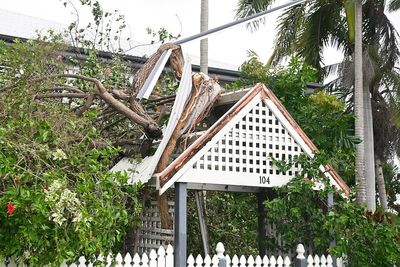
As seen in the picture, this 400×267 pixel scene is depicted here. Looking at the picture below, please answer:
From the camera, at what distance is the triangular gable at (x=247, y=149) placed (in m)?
8.42

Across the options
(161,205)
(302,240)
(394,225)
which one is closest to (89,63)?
(161,205)

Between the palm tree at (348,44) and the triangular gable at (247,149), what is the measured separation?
1155 centimetres

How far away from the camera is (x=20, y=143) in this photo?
7117mm

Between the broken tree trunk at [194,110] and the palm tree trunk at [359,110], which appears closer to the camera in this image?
the broken tree trunk at [194,110]

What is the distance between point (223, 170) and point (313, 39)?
14.4 metres

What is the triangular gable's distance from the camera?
27.6ft

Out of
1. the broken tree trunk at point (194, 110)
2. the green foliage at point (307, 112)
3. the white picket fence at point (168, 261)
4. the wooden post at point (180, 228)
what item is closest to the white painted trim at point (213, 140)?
the wooden post at point (180, 228)

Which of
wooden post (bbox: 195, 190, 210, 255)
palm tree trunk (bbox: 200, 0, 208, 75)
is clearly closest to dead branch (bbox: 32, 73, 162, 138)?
wooden post (bbox: 195, 190, 210, 255)

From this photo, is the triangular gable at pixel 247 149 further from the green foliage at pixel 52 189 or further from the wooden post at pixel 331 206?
the green foliage at pixel 52 189

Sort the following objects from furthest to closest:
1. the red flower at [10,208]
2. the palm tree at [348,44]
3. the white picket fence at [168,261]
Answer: the palm tree at [348,44]
the white picket fence at [168,261]
the red flower at [10,208]

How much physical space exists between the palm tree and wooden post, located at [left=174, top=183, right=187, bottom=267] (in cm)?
1287

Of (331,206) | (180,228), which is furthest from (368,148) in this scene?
(180,228)

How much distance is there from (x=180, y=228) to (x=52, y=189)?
203 cm

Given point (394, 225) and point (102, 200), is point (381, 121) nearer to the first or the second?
point (394, 225)
